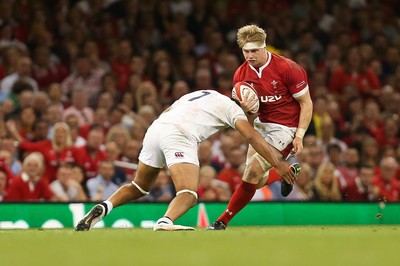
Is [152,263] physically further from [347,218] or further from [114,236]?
[347,218]

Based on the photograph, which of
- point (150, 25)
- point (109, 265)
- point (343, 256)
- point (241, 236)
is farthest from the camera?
point (150, 25)

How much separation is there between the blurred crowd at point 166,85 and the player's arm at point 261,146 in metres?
3.87

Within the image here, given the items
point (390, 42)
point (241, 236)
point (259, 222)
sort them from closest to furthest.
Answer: point (241, 236), point (259, 222), point (390, 42)

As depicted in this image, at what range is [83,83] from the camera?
16938 millimetres

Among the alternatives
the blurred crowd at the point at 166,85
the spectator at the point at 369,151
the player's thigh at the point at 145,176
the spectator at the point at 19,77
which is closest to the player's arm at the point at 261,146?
the player's thigh at the point at 145,176

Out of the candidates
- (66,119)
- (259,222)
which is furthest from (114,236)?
(66,119)

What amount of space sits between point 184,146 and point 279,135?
136 cm

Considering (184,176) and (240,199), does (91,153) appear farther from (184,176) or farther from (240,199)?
(184,176)

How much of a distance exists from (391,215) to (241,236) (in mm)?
4982

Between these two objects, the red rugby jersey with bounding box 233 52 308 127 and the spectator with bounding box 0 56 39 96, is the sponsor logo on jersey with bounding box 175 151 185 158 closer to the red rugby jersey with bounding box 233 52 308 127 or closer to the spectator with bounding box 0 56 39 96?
the red rugby jersey with bounding box 233 52 308 127

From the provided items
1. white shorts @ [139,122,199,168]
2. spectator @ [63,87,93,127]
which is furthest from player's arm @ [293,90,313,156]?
spectator @ [63,87,93,127]

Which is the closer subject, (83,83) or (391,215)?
(391,215)

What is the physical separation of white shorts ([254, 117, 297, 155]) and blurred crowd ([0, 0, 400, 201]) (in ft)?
10.9

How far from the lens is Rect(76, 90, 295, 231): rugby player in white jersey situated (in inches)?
398
